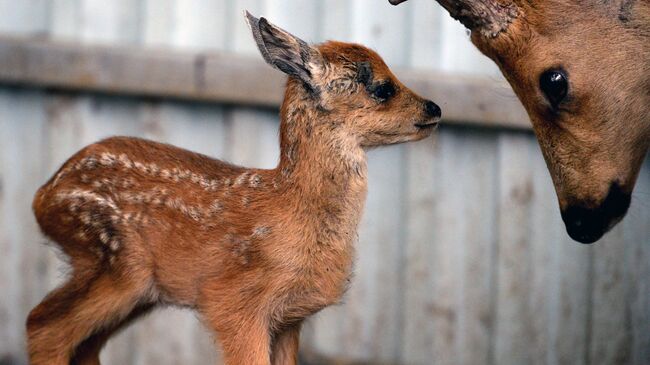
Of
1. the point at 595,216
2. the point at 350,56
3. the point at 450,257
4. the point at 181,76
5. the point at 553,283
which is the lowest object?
the point at 553,283

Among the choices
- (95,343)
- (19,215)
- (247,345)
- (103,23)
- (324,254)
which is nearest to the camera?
(247,345)

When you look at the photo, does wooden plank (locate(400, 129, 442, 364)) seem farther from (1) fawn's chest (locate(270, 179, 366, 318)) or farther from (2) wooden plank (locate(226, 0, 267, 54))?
(1) fawn's chest (locate(270, 179, 366, 318))

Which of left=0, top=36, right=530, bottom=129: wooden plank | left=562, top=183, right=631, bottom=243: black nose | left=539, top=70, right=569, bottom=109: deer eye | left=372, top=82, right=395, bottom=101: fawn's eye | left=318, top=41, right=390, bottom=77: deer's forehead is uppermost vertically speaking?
left=318, top=41, right=390, bottom=77: deer's forehead

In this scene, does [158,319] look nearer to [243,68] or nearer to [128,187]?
[243,68]

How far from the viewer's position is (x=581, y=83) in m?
5.34

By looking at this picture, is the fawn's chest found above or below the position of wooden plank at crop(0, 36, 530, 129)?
below

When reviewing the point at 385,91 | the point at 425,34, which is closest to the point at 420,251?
the point at 425,34

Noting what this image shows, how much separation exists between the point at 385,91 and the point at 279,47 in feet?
1.55

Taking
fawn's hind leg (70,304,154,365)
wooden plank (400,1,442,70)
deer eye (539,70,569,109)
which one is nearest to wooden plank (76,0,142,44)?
wooden plank (400,1,442,70)

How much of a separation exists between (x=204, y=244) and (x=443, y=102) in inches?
105

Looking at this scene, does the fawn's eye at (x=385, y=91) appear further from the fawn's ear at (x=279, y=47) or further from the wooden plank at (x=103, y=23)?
the wooden plank at (x=103, y=23)

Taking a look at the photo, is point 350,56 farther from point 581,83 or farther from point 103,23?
point 103,23

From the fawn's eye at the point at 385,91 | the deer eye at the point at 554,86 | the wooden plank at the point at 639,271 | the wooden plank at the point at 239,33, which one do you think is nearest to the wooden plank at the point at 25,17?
the wooden plank at the point at 239,33

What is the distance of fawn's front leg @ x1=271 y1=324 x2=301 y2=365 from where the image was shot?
5156 millimetres
